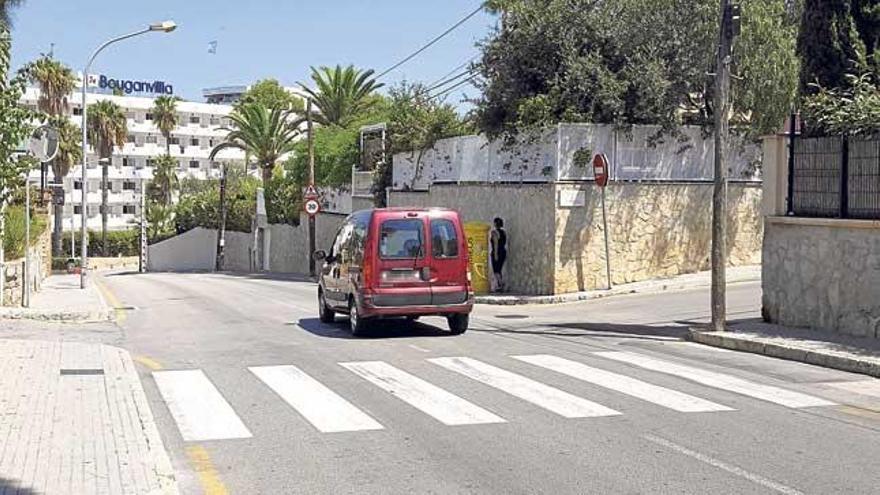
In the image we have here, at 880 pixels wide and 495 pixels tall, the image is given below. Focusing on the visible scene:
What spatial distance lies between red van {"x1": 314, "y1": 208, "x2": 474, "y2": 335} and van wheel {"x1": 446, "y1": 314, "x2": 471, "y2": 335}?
0.13 metres

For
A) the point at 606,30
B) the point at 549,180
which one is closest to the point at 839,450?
the point at 549,180

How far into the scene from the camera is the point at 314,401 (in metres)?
10.5

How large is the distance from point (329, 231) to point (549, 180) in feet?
73.8

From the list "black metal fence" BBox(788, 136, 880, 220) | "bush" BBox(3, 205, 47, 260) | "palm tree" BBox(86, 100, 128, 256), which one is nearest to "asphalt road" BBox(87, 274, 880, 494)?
"black metal fence" BBox(788, 136, 880, 220)

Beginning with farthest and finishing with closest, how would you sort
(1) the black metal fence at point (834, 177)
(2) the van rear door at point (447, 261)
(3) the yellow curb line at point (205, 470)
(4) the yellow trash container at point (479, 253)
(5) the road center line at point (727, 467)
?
(4) the yellow trash container at point (479, 253) < (2) the van rear door at point (447, 261) < (1) the black metal fence at point (834, 177) < (3) the yellow curb line at point (205, 470) < (5) the road center line at point (727, 467)

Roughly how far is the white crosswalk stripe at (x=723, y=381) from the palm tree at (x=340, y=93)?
43.0 meters

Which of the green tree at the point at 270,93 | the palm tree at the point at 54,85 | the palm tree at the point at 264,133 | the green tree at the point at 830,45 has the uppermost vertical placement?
the green tree at the point at 270,93

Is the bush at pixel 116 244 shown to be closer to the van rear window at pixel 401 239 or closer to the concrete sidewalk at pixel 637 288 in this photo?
the concrete sidewalk at pixel 637 288

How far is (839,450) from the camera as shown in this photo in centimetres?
816

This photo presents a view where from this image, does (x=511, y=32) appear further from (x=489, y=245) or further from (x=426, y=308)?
(x=426, y=308)

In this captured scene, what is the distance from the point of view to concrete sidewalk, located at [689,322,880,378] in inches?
500

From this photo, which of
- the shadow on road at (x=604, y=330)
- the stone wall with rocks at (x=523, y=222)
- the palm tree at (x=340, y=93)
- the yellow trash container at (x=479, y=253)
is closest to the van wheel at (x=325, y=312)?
the shadow on road at (x=604, y=330)

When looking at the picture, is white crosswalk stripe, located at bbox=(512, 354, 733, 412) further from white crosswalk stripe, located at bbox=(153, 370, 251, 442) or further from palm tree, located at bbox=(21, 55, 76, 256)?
palm tree, located at bbox=(21, 55, 76, 256)

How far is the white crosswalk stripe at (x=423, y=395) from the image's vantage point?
377 inches
